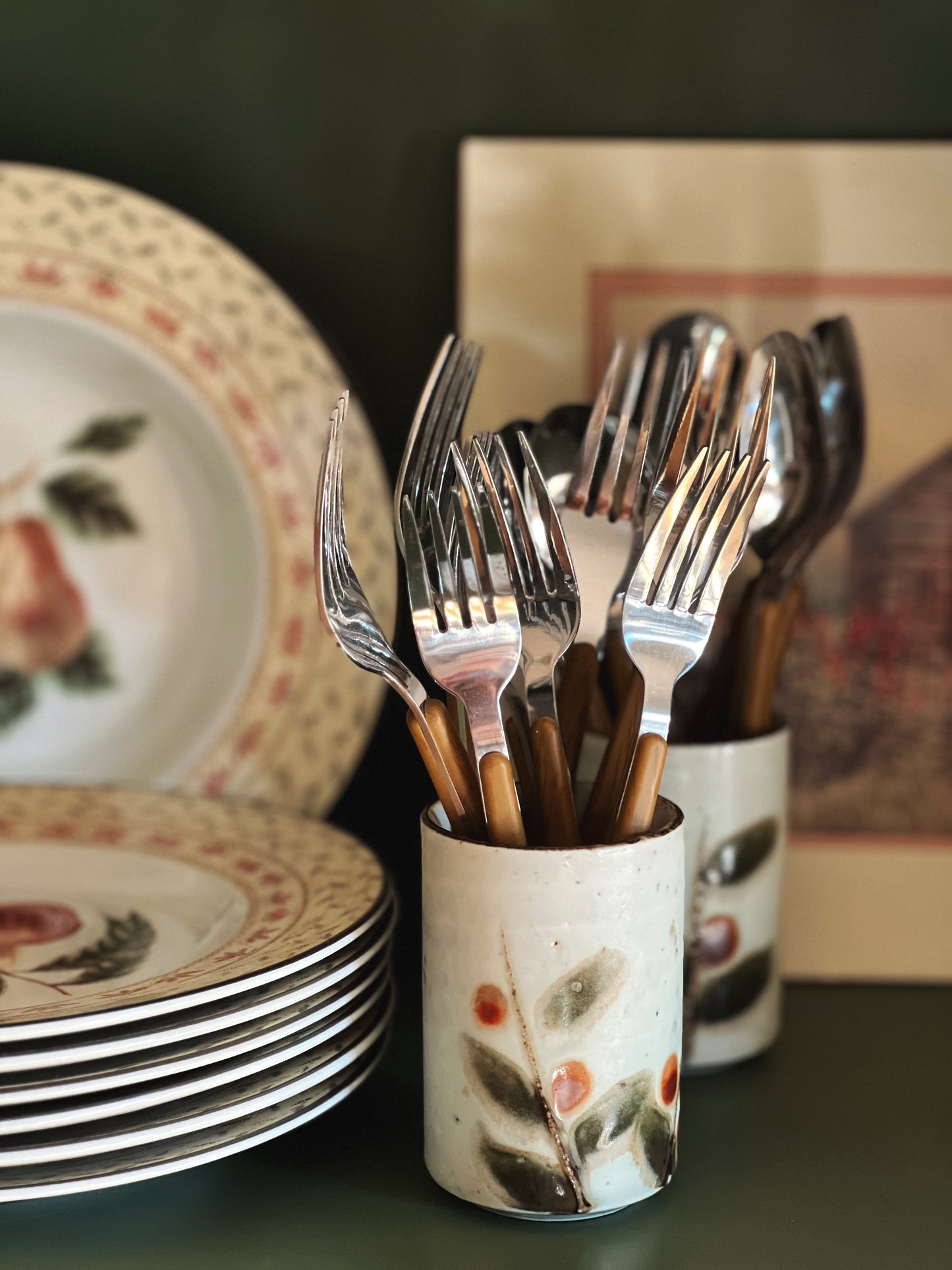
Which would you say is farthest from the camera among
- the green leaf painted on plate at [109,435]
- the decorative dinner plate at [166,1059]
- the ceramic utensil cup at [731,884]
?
the green leaf painted on plate at [109,435]

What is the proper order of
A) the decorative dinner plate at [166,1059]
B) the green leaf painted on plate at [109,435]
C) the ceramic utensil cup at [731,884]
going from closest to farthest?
the decorative dinner plate at [166,1059] → the ceramic utensil cup at [731,884] → the green leaf painted on plate at [109,435]

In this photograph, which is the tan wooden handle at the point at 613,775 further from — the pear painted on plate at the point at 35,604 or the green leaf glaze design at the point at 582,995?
the pear painted on plate at the point at 35,604

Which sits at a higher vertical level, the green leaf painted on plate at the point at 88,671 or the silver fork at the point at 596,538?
the silver fork at the point at 596,538

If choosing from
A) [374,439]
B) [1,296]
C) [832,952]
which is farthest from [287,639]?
[832,952]

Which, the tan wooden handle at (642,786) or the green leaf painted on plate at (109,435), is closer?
the tan wooden handle at (642,786)

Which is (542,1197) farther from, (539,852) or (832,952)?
(832,952)

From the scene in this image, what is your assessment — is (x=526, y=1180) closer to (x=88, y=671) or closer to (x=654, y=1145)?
(x=654, y=1145)

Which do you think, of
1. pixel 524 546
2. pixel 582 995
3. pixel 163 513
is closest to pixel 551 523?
pixel 524 546

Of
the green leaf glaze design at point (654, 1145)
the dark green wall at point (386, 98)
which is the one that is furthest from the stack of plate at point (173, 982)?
the dark green wall at point (386, 98)

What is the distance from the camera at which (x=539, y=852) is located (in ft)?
1.37

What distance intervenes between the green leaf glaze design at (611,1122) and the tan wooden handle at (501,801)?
9 cm

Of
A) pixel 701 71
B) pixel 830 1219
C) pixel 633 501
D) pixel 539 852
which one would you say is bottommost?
pixel 830 1219

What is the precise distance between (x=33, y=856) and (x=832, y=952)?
0.39 m

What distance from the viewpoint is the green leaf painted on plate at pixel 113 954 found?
49 centimetres
